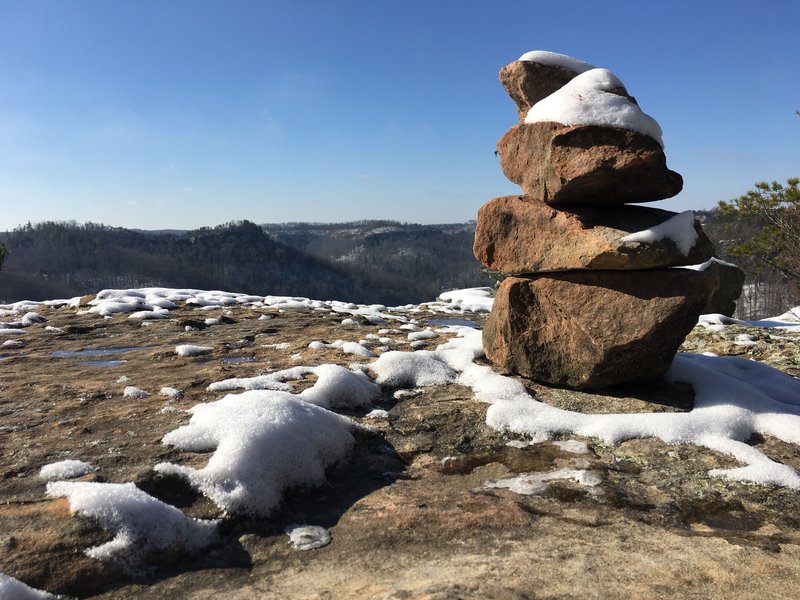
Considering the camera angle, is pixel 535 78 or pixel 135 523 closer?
pixel 135 523

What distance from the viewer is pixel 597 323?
582 centimetres

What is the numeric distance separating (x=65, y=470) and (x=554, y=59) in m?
7.03

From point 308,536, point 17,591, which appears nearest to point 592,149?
point 308,536

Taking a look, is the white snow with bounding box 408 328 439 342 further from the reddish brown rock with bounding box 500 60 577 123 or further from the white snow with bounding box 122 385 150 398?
the white snow with bounding box 122 385 150 398

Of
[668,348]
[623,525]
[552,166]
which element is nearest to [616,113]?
[552,166]

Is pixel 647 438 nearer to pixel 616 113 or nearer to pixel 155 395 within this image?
pixel 616 113

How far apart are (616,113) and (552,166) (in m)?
0.85

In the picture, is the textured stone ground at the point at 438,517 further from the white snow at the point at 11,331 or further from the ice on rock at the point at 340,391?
the white snow at the point at 11,331

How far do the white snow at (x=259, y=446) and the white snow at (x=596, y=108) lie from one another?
4.16 m

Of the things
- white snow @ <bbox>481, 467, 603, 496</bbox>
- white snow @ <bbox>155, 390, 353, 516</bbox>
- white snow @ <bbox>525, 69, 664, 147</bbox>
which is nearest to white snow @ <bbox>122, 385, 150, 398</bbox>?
white snow @ <bbox>155, 390, 353, 516</bbox>

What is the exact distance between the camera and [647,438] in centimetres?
493

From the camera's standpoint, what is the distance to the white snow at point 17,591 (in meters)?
2.54

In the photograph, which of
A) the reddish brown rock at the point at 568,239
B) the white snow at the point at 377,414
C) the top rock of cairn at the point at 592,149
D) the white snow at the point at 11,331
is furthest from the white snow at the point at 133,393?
the white snow at the point at 11,331

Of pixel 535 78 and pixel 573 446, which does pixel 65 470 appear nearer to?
pixel 573 446
